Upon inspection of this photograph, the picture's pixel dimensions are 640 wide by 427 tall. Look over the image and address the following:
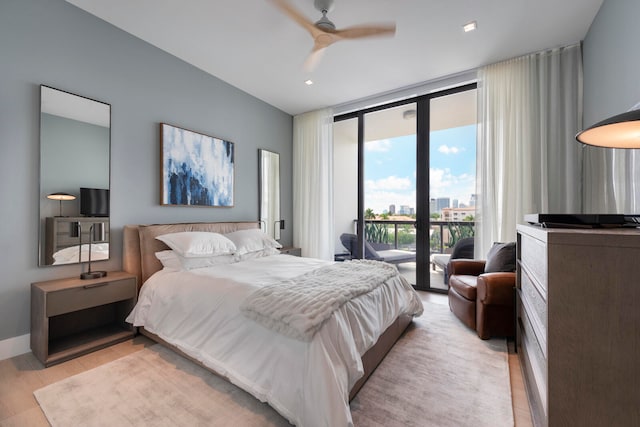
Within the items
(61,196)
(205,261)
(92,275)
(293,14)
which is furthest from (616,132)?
(61,196)

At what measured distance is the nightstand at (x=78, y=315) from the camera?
6.46ft

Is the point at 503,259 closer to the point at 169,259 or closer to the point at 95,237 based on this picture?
the point at 169,259

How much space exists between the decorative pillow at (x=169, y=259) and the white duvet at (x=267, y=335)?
2.7 inches

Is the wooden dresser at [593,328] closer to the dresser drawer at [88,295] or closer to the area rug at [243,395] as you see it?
the area rug at [243,395]

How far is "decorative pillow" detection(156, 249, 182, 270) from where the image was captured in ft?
8.32

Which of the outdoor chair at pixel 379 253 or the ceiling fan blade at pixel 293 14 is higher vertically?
the ceiling fan blade at pixel 293 14

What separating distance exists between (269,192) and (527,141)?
3517mm

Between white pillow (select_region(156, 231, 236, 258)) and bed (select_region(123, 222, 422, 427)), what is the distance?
17 centimetres

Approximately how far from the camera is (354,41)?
2.77m

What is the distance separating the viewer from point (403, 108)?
4.20 metres

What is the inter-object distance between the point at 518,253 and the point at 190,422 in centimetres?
254

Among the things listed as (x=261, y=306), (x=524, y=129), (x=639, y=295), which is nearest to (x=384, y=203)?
(x=524, y=129)

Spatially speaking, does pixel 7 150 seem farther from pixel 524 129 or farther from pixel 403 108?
pixel 524 129

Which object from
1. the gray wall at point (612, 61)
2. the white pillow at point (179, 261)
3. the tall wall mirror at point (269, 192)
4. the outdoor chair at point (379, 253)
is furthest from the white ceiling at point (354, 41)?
the outdoor chair at point (379, 253)
